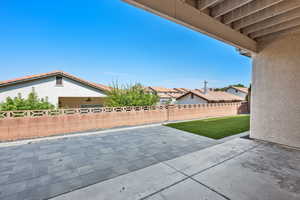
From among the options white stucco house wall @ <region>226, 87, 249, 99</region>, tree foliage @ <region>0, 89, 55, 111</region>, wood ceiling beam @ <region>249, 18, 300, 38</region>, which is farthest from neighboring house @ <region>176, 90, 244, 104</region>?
tree foliage @ <region>0, 89, 55, 111</region>

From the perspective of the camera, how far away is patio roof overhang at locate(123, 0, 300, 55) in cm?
204

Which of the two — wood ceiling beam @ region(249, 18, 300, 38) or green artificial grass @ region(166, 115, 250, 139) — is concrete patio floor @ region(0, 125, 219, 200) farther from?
wood ceiling beam @ region(249, 18, 300, 38)

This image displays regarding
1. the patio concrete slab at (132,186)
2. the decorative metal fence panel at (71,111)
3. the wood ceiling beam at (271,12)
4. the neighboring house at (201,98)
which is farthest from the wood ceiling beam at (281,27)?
the neighboring house at (201,98)

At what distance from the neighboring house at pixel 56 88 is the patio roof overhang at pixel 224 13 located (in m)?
8.55

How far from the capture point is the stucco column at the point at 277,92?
3.47 metres

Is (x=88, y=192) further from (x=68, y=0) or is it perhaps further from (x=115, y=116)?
(x=68, y=0)

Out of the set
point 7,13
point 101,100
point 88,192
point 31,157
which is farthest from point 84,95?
point 88,192

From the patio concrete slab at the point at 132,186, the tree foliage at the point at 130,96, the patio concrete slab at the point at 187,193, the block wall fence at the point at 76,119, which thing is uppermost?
the tree foliage at the point at 130,96

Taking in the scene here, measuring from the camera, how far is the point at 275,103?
3826mm

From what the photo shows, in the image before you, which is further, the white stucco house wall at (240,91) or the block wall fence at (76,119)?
the white stucco house wall at (240,91)

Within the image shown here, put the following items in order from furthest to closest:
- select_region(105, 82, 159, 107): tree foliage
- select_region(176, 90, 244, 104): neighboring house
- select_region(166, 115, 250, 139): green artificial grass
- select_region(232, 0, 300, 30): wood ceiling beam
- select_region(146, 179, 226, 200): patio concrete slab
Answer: select_region(176, 90, 244, 104): neighboring house
select_region(105, 82, 159, 107): tree foliage
select_region(166, 115, 250, 139): green artificial grass
select_region(232, 0, 300, 30): wood ceiling beam
select_region(146, 179, 226, 200): patio concrete slab

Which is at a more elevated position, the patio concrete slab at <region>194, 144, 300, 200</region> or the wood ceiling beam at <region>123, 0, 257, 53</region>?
the wood ceiling beam at <region>123, 0, 257, 53</region>

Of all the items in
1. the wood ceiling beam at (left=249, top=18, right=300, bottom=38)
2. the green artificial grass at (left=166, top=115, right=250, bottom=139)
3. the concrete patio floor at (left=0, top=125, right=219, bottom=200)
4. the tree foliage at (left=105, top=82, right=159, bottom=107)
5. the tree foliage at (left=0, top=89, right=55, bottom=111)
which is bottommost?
the concrete patio floor at (left=0, top=125, right=219, bottom=200)

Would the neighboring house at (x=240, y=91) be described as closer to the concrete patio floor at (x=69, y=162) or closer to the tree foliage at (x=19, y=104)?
the concrete patio floor at (x=69, y=162)
